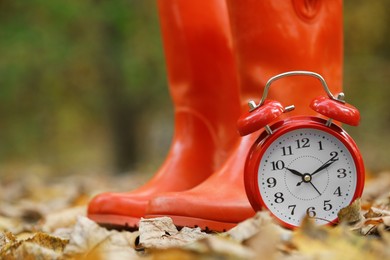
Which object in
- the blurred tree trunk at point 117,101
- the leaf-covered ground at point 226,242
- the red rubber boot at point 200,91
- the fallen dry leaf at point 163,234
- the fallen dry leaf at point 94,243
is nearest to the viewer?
the leaf-covered ground at point 226,242

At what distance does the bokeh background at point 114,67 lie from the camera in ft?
21.8

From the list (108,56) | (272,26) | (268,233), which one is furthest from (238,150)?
(108,56)

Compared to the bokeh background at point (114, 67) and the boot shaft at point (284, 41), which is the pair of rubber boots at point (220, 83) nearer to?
the boot shaft at point (284, 41)

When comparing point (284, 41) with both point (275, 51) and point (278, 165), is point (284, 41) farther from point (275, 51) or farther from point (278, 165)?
point (278, 165)

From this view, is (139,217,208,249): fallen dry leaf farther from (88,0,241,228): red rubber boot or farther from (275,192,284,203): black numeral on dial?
(88,0,241,228): red rubber boot

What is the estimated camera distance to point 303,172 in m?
1.59

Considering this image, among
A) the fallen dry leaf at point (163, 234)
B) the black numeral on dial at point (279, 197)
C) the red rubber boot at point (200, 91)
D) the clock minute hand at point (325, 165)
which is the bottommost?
the fallen dry leaf at point (163, 234)

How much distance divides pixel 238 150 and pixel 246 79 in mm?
181

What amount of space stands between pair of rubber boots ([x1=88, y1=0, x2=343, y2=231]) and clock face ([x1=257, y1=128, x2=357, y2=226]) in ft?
0.57

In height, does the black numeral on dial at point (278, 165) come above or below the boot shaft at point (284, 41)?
below

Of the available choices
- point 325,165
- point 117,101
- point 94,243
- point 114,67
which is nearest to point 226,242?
point 94,243

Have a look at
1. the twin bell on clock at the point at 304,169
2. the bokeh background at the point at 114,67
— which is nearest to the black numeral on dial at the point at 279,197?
the twin bell on clock at the point at 304,169

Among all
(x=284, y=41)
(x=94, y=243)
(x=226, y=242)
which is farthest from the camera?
(x=284, y=41)

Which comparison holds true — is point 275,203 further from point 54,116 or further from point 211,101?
point 54,116
